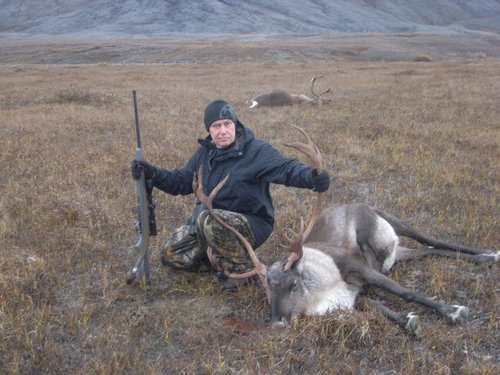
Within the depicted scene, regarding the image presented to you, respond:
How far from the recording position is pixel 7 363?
313 cm

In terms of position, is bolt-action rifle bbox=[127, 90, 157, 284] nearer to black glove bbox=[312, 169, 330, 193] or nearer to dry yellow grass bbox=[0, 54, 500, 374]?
dry yellow grass bbox=[0, 54, 500, 374]

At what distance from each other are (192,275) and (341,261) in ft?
4.38

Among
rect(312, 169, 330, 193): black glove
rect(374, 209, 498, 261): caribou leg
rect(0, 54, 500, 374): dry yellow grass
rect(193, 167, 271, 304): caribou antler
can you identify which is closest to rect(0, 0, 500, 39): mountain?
rect(0, 54, 500, 374): dry yellow grass

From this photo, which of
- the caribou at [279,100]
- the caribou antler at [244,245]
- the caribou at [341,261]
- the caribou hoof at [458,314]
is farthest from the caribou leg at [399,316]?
the caribou at [279,100]

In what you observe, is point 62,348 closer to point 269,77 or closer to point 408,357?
point 408,357

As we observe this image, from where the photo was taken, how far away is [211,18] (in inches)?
3661

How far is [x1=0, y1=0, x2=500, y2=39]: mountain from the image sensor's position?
3369 inches

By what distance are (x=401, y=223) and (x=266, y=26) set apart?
8951 cm

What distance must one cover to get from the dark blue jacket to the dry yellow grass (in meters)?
0.67

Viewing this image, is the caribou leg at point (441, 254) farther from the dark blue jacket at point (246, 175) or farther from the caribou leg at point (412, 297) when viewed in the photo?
the dark blue jacket at point (246, 175)

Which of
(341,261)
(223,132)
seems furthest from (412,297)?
(223,132)

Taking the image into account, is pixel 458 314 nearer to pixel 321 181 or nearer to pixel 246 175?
pixel 321 181

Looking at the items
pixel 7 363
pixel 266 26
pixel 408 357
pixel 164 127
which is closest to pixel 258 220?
pixel 408 357

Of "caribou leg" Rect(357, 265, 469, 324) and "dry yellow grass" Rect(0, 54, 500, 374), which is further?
"caribou leg" Rect(357, 265, 469, 324)
